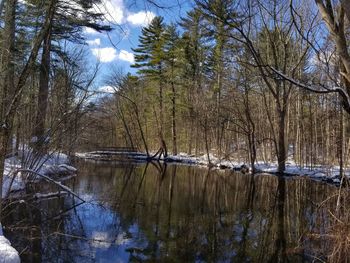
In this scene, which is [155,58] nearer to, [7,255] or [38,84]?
[38,84]

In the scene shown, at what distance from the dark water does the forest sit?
34.8 inches

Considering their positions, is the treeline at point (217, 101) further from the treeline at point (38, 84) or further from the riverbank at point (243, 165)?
the treeline at point (38, 84)

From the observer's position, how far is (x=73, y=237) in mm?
7363

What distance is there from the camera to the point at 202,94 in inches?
1169

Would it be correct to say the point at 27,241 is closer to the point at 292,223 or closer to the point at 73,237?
the point at 73,237

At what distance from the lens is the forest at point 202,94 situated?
5.60 metres

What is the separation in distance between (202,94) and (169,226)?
22.0 meters

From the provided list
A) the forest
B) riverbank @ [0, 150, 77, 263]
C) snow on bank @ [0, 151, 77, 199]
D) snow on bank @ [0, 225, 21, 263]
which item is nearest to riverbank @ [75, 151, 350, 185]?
the forest

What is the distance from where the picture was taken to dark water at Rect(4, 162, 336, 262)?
6467mm

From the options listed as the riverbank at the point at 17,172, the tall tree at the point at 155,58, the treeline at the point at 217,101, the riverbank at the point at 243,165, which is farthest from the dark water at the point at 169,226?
the tall tree at the point at 155,58

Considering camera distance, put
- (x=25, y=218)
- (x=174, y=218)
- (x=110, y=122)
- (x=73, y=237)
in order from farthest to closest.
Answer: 1. (x=110, y=122)
2. (x=174, y=218)
3. (x=25, y=218)
4. (x=73, y=237)

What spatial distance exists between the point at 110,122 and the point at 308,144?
29.1 meters

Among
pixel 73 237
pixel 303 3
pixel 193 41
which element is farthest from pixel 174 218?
pixel 193 41

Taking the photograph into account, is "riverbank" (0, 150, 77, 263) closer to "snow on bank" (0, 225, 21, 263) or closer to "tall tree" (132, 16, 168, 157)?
"snow on bank" (0, 225, 21, 263)
